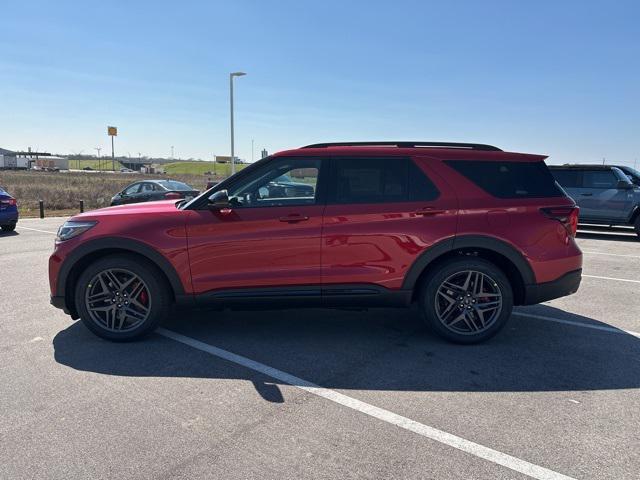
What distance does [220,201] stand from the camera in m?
4.25

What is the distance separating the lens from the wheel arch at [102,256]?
4293 millimetres

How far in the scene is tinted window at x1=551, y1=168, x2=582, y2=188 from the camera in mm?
13258

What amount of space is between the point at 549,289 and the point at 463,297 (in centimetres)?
81

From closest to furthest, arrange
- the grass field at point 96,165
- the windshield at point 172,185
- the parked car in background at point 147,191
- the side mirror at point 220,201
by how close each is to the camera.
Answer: the side mirror at point 220,201 → the parked car in background at point 147,191 → the windshield at point 172,185 → the grass field at point 96,165

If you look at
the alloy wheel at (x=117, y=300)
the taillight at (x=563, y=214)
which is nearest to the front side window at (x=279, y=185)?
the alloy wheel at (x=117, y=300)

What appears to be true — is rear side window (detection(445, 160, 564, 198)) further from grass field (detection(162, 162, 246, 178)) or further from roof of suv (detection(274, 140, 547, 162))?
grass field (detection(162, 162, 246, 178))

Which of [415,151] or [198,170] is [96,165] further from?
[415,151]

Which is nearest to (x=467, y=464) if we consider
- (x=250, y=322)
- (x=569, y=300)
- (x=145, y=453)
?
(x=145, y=453)

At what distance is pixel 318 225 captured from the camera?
4.27 m

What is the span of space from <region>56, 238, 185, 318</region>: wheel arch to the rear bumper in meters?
3.27

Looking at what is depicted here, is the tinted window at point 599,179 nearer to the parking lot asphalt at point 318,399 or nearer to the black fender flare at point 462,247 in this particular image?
the parking lot asphalt at point 318,399

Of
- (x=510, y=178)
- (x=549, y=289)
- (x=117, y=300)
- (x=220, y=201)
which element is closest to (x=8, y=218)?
(x=117, y=300)

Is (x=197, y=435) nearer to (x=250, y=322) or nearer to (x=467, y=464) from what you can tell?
(x=467, y=464)

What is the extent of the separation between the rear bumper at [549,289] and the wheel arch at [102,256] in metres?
3.27
